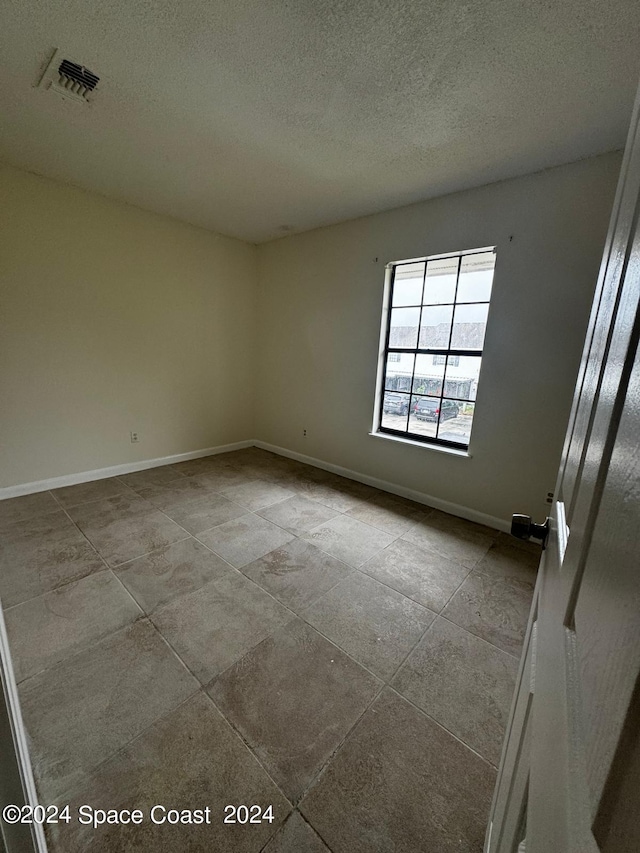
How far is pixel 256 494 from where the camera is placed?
334 centimetres

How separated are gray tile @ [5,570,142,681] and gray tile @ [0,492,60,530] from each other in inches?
45.9

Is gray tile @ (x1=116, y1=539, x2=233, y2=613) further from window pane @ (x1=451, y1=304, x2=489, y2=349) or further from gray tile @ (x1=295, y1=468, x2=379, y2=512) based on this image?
window pane @ (x1=451, y1=304, x2=489, y2=349)

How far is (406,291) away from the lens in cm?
324

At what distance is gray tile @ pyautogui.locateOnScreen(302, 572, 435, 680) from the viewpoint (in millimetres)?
1597

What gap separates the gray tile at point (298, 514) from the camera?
2.76 metres

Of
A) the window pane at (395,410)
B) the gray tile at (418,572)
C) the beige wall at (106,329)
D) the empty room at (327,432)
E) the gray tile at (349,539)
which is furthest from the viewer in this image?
the window pane at (395,410)

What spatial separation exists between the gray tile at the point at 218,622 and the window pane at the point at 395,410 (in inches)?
84.2

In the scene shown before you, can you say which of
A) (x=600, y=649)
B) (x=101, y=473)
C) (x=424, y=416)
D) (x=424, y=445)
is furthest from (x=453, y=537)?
(x=101, y=473)

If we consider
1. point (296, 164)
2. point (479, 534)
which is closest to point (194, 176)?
point (296, 164)

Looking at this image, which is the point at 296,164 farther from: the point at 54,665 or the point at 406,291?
the point at 54,665

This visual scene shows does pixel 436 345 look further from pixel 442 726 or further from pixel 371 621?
pixel 442 726

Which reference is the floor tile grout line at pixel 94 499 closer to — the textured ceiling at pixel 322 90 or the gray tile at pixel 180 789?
the gray tile at pixel 180 789

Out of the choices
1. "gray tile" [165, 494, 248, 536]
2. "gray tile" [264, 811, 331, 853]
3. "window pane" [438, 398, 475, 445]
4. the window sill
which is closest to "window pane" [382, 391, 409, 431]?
the window sill

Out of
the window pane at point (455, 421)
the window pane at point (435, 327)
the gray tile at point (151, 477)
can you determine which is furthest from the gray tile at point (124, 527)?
the window pane at point (435, 327)
